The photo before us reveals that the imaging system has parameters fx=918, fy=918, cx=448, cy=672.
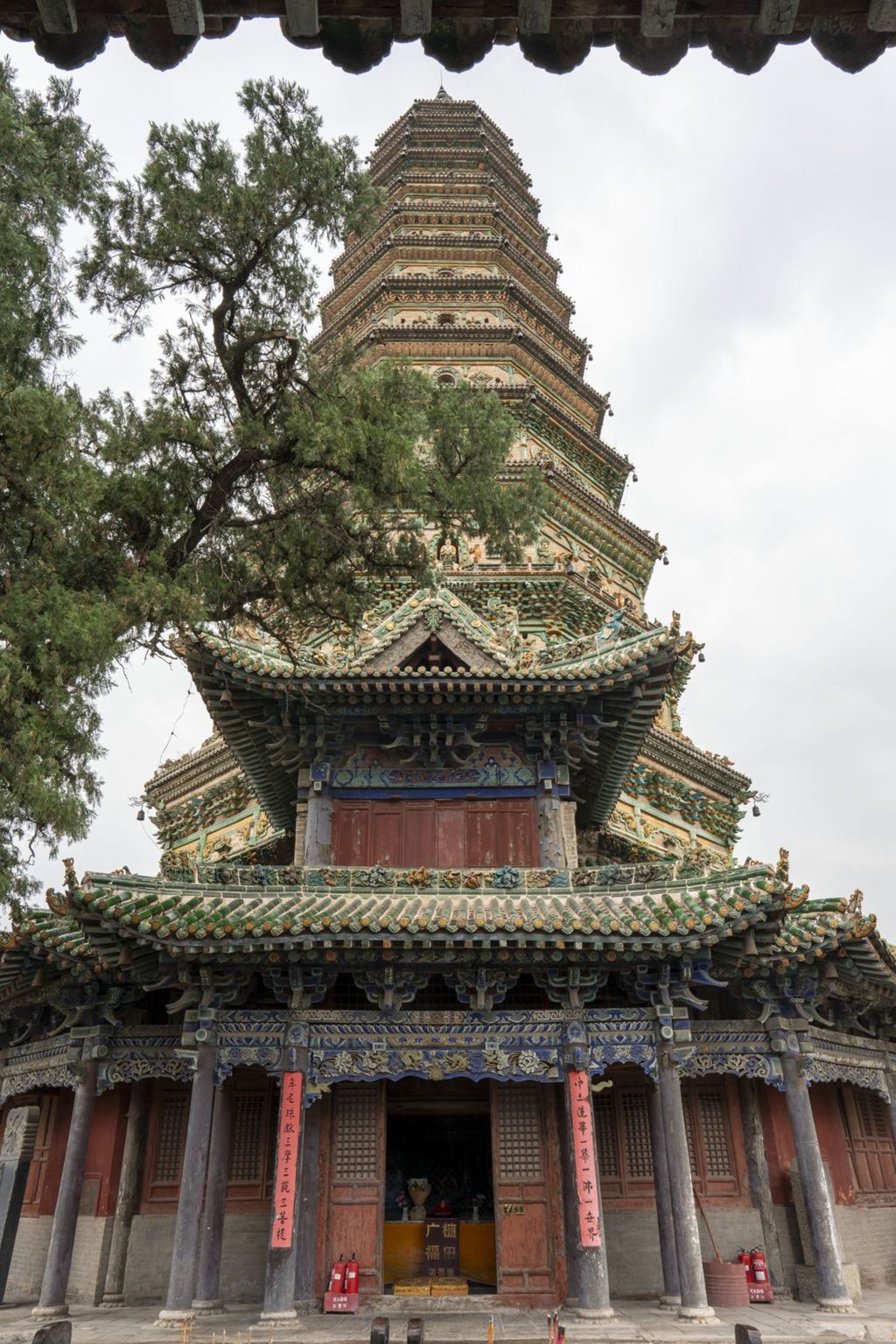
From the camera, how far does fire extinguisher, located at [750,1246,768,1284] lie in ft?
36.8

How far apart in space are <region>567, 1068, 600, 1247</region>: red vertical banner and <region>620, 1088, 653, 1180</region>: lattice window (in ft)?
7.07

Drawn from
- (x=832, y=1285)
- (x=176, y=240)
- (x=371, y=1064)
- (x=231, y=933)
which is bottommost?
(x=832, y=1285)

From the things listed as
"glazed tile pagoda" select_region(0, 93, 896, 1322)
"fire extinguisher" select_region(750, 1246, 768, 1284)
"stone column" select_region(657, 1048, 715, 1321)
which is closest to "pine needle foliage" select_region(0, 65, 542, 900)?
"glazed tile pagoda" select_region(0, 93, 896, 1322)

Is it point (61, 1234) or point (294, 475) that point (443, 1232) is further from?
point (294, 475)

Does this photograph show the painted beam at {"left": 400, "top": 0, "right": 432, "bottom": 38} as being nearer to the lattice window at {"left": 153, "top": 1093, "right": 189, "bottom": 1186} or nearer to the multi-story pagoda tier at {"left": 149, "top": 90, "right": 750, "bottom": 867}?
the multi-story pagoda tier at {"left": 149, "top": 90, "right": 750, "bottom": 867}

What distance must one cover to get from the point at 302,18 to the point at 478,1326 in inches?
444

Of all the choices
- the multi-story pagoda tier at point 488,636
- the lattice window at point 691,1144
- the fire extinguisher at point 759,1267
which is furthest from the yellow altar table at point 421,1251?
the multi-story pagoda tier at point 488,636

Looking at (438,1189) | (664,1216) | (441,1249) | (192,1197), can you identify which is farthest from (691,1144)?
(192,1197)

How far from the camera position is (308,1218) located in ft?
35.4

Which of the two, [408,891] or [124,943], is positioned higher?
[408,891]

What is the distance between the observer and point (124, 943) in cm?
1059

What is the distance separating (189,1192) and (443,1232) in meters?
3.96

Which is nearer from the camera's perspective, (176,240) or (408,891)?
(176,240)

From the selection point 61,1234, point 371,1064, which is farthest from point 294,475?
point 61,1234
